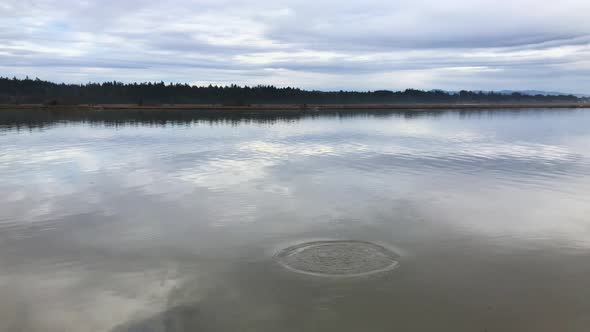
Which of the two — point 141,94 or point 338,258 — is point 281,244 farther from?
point 141,94

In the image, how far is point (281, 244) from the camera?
11.9 m

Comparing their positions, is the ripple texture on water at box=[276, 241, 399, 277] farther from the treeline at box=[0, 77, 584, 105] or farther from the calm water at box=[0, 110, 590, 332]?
the treeline at box=[0, 77, 584, 105]

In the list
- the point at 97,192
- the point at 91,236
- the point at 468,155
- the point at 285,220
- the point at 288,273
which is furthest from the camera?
the point at 468,155

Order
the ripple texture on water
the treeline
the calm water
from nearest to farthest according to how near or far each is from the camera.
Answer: the calm water < the ripple texture on water < the treeline

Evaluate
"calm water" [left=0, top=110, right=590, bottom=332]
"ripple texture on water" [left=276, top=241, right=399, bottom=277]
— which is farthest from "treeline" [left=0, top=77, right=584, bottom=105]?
"ripple texture on water" [left=276, top=241, right=399, bottom=277]

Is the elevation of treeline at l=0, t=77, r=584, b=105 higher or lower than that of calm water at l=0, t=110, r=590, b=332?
higher

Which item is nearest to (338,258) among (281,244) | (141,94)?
(281,244)

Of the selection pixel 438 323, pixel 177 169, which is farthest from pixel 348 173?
pixel 438 323

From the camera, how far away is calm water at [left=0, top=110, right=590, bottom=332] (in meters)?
8.22

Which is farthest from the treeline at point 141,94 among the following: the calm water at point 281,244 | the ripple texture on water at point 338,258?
the ripple texture on water at point 338,258

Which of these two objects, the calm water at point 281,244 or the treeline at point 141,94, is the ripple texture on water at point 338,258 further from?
the treeline at point 141,94

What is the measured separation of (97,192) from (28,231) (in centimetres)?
485

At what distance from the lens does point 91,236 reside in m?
12.4

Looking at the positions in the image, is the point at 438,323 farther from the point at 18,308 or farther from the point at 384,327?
the point at 18,308
